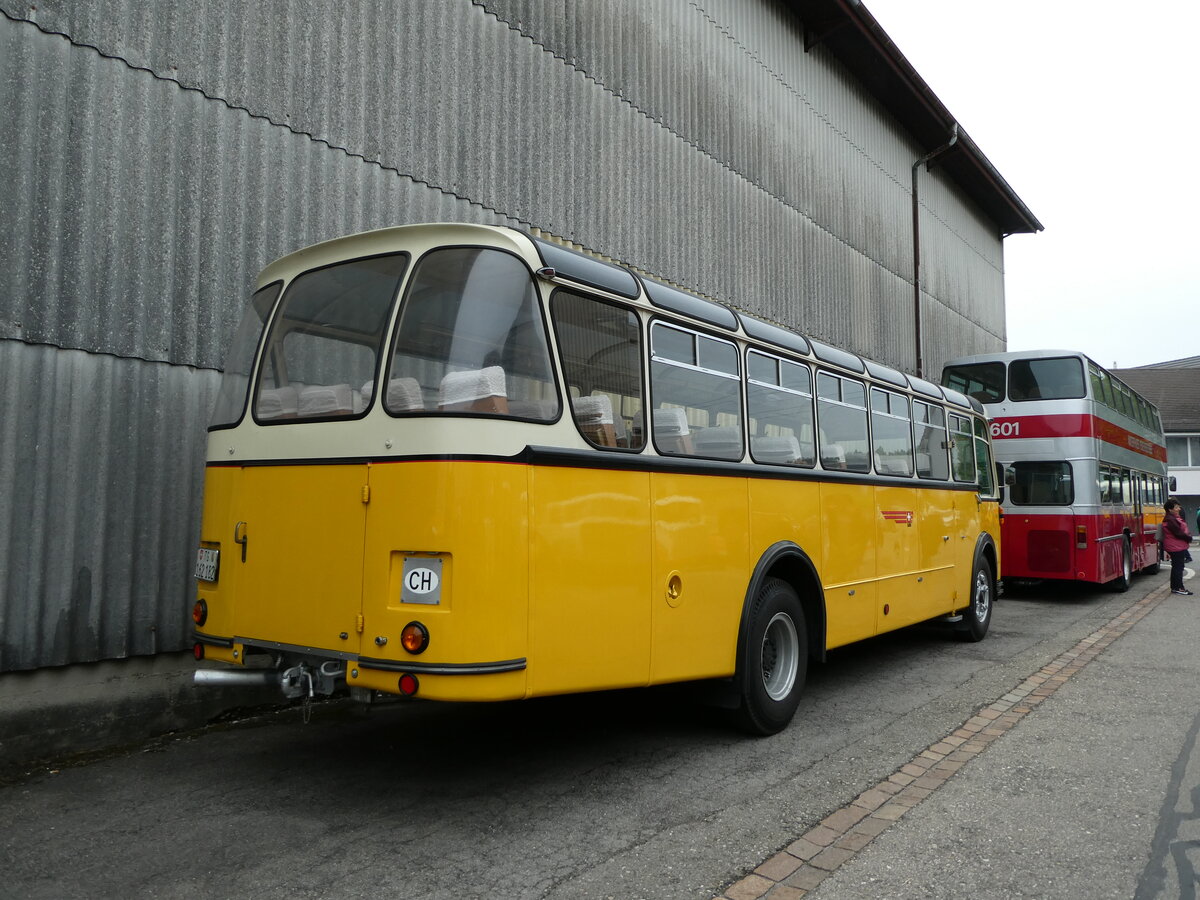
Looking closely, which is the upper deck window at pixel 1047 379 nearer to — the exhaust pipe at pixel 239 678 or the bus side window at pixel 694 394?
the bus side window at pixel 694 394

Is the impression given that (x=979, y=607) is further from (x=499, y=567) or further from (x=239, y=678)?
(x=239, y=678)

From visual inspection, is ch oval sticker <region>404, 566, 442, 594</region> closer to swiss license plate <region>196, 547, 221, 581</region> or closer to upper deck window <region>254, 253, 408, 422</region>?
upper deck window <region>254, 253, 408, 422</region>

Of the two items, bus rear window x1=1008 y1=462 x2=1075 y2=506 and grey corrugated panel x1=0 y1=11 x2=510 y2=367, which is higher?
grey corrugated panel x1=0 y1=11 x2=510 y2=367

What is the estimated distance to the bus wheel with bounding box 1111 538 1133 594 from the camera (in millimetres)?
15570

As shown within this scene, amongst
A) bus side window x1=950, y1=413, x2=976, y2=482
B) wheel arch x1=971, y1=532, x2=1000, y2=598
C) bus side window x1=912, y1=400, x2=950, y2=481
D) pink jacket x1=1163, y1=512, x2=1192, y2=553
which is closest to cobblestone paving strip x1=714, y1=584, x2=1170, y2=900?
bus side window x1=912, y1=400, x2=950, y2=481

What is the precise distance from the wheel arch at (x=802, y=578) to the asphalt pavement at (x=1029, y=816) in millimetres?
1061

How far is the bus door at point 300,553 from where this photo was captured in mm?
4199

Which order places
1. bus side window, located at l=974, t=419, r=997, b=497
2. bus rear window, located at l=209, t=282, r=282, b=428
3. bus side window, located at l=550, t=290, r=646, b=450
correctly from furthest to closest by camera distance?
bus side window, located at l=974, t=419, r=997, b=497 → bus rear window, located at l=209, t=282, r=282, b=428 → bus side window, located at l=550, t=290, r=646, b=450

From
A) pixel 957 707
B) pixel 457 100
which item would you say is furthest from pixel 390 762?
pixel 457 100

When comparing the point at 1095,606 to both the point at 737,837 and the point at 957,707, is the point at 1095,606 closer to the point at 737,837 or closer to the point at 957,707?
the point at 957,707

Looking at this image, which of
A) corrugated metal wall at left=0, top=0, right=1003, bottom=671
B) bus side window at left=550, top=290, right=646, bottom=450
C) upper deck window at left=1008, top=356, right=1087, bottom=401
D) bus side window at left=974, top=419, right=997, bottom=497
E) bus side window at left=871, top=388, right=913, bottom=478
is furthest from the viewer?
upper deck window at left=1008, top=356, right=1087, bottom=401

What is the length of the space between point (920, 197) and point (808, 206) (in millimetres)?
6463

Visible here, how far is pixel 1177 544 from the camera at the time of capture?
597 inches

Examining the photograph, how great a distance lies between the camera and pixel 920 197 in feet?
65.5
